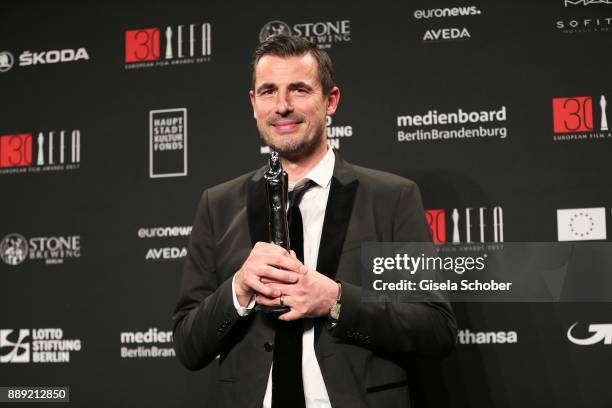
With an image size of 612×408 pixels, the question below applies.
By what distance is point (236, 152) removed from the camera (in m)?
2.80

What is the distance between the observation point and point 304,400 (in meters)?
1.69

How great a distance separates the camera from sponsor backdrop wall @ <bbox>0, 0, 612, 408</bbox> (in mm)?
2486

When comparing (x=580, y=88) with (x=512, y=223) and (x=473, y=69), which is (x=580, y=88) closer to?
(x=473, y=69)

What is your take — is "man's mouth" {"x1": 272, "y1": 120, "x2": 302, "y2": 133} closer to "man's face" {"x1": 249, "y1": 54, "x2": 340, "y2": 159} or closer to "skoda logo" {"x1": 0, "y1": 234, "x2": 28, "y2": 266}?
"man's face" {"x1": 249, "y1": 54, "x2": 340, "y2": 159}

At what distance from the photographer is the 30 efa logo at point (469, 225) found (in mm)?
2523

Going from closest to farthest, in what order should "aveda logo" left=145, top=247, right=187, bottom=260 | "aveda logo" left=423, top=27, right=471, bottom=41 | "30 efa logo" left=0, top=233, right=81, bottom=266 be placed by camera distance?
"aveda logo" left=423, top=27, right=471, bottom=41
"aveda logo" left=145, top=247, right=187, bottom=260
"30 efa logo" left=0, top=233, right=81, bottom=266

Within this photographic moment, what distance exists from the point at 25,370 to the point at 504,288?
2.03 metres

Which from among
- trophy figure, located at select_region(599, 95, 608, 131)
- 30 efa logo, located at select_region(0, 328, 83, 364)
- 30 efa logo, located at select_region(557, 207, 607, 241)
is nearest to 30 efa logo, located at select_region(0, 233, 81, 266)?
30 efa logo, located at select_region(0, 328, 83, 364)

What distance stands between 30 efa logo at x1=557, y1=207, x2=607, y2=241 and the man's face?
106 cm

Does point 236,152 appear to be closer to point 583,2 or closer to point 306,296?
point 306,296

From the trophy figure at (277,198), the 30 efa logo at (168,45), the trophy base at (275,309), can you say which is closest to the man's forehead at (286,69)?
the trophy figure at (277,198)

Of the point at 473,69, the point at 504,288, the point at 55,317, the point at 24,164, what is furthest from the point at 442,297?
the point at 24,164

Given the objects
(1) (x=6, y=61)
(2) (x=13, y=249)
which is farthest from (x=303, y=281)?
(1) (x=6, y=61)

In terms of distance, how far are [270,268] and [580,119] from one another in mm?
1471
